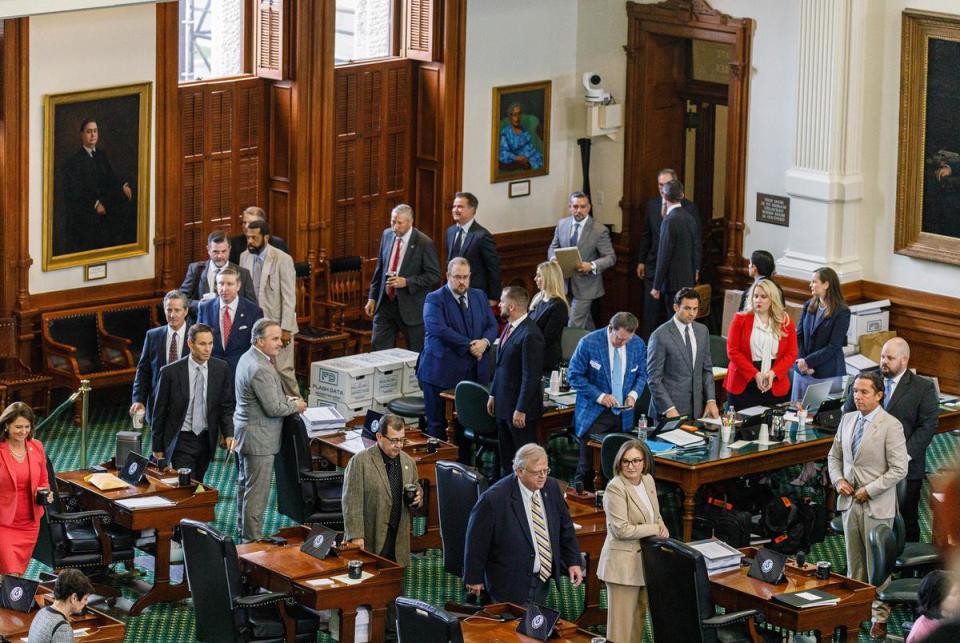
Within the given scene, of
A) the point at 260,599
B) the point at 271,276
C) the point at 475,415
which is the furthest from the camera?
the point at 271,276

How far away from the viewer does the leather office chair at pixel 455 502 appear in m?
8.59

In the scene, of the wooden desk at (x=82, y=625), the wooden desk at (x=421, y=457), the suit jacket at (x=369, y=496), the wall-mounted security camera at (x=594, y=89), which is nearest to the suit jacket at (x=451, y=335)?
the wooden desk at (x=421, y=457)

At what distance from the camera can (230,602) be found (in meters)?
7.59

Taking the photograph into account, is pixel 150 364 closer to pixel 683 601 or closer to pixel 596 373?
pixel 596 373

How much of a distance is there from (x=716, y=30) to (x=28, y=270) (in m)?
6.59

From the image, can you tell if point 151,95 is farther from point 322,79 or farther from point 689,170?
point 689,170

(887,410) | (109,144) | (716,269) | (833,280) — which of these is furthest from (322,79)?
(887,410)

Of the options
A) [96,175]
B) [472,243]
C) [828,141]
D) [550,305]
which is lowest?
[550,305]

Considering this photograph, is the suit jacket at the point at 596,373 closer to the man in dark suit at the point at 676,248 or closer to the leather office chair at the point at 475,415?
the leather office chair at the point at 475,415

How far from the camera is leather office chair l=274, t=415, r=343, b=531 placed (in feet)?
30.7

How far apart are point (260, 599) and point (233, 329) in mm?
3395

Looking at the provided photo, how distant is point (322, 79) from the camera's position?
45.5ft

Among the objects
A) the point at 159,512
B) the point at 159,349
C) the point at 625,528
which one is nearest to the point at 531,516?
the point at 625,528

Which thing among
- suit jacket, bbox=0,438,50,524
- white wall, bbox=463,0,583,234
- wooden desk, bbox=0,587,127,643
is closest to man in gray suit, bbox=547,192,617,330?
white wall, bbox=463,0,583,234
